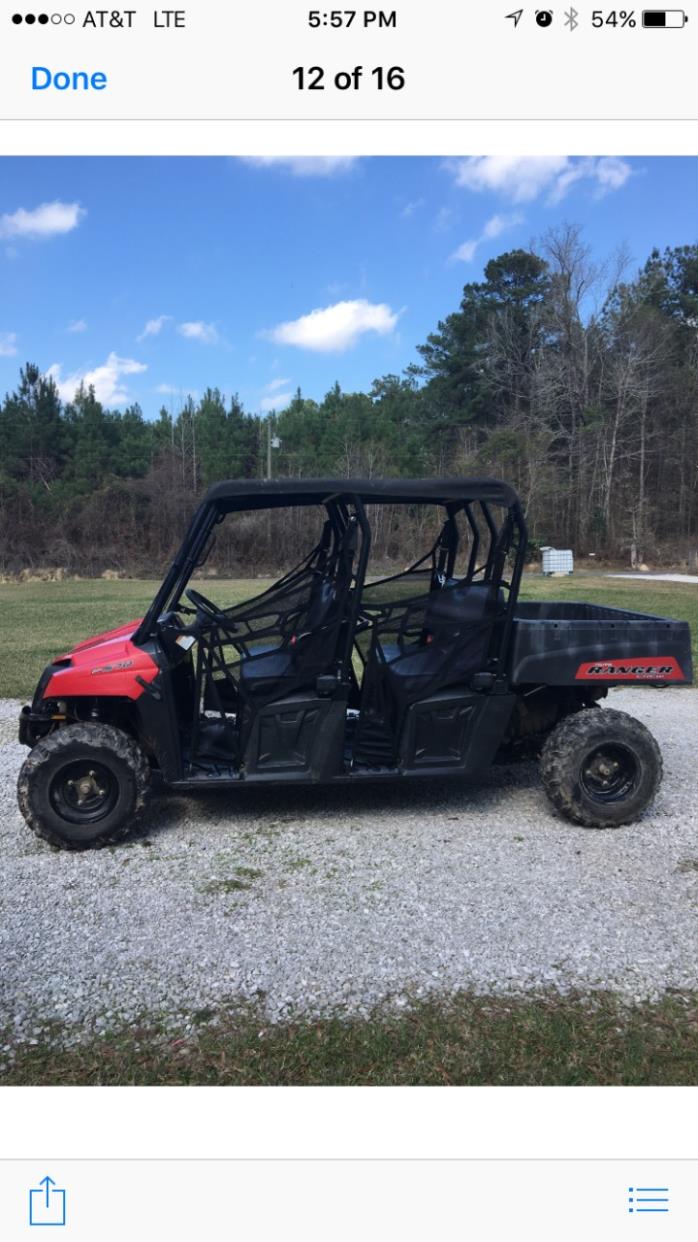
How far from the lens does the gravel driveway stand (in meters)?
3.23

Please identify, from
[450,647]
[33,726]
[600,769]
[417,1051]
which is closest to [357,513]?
[450,647]

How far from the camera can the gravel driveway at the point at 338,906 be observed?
323 cm

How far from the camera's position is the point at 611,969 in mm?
3330

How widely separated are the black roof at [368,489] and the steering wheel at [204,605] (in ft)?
1.72

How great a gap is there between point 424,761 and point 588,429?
40.1m

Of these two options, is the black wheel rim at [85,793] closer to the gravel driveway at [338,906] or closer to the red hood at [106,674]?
the gravel driveway at [338,906]

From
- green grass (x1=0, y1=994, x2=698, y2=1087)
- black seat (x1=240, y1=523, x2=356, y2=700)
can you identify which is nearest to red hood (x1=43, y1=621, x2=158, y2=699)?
black seat (x1=240, y1=523, x2=356, y2=700)

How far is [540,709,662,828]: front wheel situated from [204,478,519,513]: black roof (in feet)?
4.70

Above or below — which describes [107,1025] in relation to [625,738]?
below

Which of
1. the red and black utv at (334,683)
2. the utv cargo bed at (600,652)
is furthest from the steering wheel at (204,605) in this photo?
the utv cargo bed at (600,652)

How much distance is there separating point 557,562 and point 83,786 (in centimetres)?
2932

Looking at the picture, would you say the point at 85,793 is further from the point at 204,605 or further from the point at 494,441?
the point at 494,441
